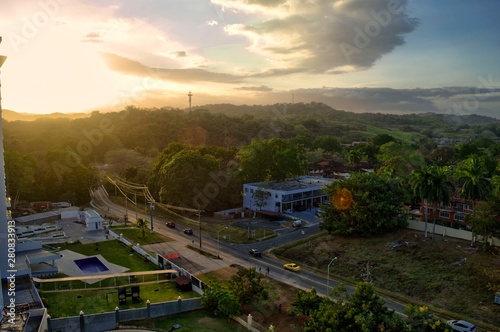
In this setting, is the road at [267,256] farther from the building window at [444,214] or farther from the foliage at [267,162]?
the building window at [444,214]

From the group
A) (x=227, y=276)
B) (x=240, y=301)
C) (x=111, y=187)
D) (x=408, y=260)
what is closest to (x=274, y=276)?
(x=227, y=276)

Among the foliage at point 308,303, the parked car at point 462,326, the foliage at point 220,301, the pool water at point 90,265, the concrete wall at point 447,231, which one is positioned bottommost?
the pool water at point 90,265

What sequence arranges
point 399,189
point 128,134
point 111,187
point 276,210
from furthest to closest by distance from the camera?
point 128,134 → point 111,187 → point 276,210 → point 399,189

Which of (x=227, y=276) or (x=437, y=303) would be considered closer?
(x=437, y=303)

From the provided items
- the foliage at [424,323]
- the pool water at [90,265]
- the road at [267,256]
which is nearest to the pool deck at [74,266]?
the pool water at [90,265]

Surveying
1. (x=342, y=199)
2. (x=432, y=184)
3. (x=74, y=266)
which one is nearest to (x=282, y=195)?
(x=342, y=199)

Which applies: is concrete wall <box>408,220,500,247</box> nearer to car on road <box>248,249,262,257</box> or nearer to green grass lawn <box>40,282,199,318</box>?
car on road <box>248,249,262,257</box>

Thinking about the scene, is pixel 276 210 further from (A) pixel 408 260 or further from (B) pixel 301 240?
(A) pixel 408 260
